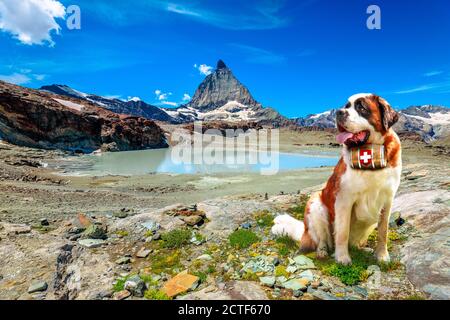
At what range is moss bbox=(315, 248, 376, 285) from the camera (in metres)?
5.86

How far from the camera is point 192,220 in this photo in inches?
408

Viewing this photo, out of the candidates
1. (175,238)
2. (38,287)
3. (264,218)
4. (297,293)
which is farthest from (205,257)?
(38,287)

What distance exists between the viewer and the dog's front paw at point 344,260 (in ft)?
20.2

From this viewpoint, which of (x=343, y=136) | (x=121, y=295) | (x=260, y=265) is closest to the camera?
(x=343, y=136)

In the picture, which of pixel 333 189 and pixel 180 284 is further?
pixel 180 284

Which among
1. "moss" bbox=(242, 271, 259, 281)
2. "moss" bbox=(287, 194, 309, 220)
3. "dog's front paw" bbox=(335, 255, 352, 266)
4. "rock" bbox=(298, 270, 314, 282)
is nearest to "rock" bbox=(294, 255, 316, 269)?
"rock" bbox=(298, 270, 314, 282)

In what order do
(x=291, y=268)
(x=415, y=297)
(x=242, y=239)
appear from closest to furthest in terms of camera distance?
1. (x=415, y=297)
2. (x=291, y=268)
3. (x=242, y=239)

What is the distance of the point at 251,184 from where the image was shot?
2938 centimetres

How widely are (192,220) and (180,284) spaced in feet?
13.1

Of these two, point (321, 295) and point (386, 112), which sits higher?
point (386, 112)

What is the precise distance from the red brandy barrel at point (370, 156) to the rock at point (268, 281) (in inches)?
105

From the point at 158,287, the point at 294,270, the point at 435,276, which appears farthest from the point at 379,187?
the point at 158,287

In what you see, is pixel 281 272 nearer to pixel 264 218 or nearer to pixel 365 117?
pixel 365 117
